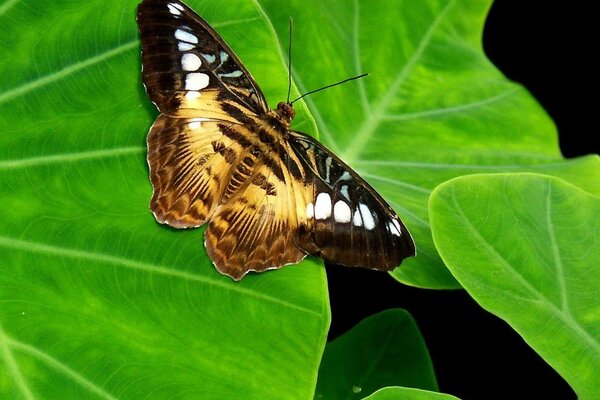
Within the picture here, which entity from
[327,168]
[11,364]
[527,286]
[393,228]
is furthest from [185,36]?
[527,286]

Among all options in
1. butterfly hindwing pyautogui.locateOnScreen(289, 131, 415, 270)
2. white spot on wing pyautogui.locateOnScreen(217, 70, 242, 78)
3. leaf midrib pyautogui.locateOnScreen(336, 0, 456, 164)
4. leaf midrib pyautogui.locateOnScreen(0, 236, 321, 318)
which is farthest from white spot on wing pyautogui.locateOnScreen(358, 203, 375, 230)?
leaf midrib pyautogui.locateOnScreen(336, 0, 456, 164)

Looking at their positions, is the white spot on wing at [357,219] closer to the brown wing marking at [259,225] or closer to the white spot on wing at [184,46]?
the brown wing marking at [259,225]

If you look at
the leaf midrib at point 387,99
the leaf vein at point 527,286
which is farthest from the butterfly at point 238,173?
the leaf midrib at point 387,99

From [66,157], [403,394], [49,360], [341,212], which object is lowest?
[403,394]

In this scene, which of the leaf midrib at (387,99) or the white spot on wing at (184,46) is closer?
the white spot on wing at (184,46)

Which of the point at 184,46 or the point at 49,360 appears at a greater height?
the point at 184,46

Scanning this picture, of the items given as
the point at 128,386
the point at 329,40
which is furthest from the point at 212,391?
the point at 329,40

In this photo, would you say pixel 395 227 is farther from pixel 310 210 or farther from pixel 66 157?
pixel 66 157
